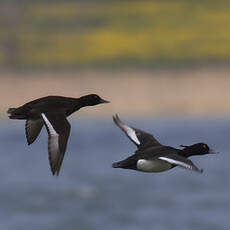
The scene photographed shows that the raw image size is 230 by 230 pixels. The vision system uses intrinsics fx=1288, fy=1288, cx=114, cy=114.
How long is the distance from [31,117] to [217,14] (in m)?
38.6

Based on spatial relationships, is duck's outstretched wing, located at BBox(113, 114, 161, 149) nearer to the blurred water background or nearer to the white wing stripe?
the white wing stripe

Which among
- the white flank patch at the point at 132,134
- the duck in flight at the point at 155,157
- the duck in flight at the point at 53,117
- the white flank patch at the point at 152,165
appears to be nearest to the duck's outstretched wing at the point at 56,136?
the duck in flight at the point at 53,117

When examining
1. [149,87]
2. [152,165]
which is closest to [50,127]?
[152,165]

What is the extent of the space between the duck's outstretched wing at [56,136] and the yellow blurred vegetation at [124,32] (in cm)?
3050

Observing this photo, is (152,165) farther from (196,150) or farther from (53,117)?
(53,117)

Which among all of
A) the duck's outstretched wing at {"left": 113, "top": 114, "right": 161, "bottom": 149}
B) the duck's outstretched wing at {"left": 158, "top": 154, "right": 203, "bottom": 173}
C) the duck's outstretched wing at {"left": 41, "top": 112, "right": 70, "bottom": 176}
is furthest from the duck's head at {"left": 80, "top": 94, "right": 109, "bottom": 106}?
the duck's outstretched wing at {"left": 158, "top": 154, "right": 203, "bottom": 173}

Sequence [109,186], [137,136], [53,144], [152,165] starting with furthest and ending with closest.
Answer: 1. [109,186]
2. [137,136]
3. [152,165]
4. [53,144]

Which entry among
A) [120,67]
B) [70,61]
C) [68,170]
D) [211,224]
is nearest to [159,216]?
[211,224]

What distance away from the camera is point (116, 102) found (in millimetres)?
37781

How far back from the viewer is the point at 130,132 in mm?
11766

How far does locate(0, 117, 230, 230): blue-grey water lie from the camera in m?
28.2

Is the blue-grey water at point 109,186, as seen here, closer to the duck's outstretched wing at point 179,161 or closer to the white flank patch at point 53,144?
the duck's outstretched wing at point 179,161

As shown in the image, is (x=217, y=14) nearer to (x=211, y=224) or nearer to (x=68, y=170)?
(x=68, y=170)

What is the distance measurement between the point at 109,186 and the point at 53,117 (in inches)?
872
